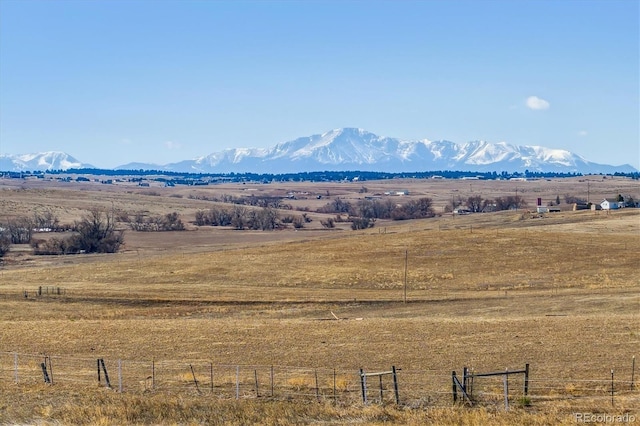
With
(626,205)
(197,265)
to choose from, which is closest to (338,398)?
(197,265)

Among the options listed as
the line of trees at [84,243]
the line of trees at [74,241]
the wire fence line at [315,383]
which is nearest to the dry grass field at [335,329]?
the wire fence line at [315,383]

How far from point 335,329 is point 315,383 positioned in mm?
16067

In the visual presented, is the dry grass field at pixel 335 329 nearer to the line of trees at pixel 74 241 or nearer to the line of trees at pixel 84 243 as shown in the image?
the line of trees at pixel 74 241

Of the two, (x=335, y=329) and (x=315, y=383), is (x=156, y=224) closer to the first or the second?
(x=335, y=329)

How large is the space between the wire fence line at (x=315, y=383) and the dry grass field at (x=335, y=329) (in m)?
0.12

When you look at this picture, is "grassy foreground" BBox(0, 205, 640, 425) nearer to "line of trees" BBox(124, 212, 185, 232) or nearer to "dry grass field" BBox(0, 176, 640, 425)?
"dry grass field" BBox(0, 176, 640, 425)

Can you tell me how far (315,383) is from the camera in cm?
3056

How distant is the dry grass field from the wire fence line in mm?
116

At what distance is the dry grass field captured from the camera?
26812mm

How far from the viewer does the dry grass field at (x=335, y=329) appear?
88.0 ft

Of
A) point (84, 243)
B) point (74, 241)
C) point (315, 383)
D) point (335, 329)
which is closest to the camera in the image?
point (315, 383)

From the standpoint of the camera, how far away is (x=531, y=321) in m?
47.4

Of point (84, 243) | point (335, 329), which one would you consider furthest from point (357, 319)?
point (84, 243)

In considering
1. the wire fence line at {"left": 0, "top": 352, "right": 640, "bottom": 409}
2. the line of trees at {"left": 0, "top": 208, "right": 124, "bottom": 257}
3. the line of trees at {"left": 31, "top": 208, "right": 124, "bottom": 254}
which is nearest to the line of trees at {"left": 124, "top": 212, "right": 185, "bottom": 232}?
the line of trees at {"left": 0, "top": 208, "right": 124, "bottom": 257}
